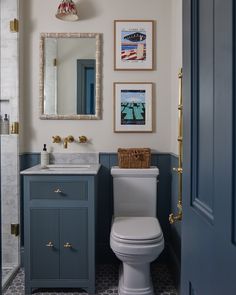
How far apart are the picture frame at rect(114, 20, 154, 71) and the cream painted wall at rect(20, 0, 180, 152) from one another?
0.05 metres


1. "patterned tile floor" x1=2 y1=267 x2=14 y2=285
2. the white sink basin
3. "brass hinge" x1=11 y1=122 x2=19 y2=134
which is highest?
"brass hinge" x1=11 y1=122 x2=19 y2=134

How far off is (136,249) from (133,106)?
1290 mm

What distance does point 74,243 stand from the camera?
2.28 metres

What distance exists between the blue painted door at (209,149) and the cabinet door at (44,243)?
1.46 m

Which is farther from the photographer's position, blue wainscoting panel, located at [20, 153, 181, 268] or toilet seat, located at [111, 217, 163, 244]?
blue wainscoting panel, located at [20, 153, 181, 268]

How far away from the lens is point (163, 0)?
2768 mm

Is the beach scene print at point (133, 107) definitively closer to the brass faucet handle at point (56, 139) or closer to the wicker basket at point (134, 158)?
the wicker basket at point (134, 158)

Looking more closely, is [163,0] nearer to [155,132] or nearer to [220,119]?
[155,132]

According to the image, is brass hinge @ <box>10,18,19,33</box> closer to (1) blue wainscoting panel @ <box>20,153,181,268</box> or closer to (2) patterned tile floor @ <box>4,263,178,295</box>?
(1) blue wainscoting panel @ <box>20,153,181,268</box>

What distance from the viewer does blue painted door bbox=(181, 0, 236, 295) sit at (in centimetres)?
62

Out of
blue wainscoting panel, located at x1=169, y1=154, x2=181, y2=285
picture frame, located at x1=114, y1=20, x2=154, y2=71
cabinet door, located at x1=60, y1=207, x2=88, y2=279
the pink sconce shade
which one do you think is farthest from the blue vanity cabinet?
the pink sconce shade

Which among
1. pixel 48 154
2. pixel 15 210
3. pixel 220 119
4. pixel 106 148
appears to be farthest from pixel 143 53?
pixel 220 119

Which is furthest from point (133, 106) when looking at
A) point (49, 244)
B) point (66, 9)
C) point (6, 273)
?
point (6, 273)

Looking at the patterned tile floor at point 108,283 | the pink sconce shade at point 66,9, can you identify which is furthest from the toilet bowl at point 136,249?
the pink sconce shade at point 66,9
